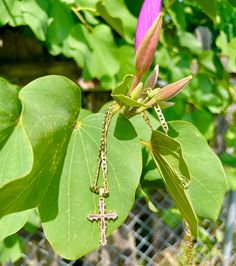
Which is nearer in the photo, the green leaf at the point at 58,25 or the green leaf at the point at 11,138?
the green leaf at the point at 11,138

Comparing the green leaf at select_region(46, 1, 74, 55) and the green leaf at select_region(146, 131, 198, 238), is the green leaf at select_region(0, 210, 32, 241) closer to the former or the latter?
the green leaf at select_region(146, 131, 198, 238)

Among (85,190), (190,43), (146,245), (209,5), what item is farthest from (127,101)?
(146,245)

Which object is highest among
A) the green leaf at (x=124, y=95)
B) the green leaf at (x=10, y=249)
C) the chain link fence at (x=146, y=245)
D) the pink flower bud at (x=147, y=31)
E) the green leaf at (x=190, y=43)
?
the pink flower bud at (x=147, y=31)

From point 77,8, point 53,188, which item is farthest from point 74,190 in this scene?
point 77,8

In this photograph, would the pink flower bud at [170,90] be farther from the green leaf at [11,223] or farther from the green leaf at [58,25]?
the green leaf at [58,25]

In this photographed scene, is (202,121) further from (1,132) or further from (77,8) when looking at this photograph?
(1,132)

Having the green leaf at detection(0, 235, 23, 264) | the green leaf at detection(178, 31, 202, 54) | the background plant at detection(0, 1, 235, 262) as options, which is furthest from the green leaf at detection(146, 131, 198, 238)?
the green leaf at detection(178, 31, 202, 54)

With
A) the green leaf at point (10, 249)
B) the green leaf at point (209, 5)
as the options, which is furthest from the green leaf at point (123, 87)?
the green leaf at point (10, 249)
